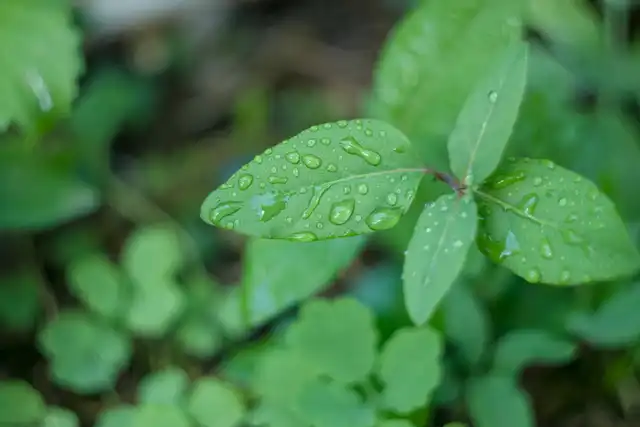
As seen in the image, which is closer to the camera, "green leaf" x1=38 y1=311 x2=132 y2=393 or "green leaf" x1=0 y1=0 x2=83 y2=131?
"green leaf" x1=0 y1=0 x2=83 y2=131

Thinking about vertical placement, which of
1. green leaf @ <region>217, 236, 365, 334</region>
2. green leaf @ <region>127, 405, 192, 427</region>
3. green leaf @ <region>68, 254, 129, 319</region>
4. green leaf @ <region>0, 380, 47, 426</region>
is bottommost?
green leaf @ <region>0, 380, 47, 426</region>

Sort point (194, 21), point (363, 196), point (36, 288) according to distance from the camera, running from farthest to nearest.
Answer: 1. point (194, 21)
2. point (36, 288)
3. point (363, 196)

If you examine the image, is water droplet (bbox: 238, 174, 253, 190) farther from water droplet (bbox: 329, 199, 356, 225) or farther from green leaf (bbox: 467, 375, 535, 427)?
green leaf (bbox: 467, 375, 535, 427)

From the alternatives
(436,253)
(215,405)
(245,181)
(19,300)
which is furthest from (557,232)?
(19,300)

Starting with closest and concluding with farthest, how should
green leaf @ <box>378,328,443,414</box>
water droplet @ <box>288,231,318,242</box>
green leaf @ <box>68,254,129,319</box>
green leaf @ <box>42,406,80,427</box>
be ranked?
water droplet @ <box>288,231,318,242</box> → green leaf @ <box>378,328,443,414</box> → green leaf @ <box>42,406,80,427</box> → green leaf @ <box>68,254,129,319</box>

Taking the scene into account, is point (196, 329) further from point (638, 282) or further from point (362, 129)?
point (638, 282)

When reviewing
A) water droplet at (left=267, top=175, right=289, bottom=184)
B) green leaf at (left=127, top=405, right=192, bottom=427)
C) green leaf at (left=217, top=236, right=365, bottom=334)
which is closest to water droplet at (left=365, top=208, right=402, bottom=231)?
water droplet at (left=267, top=175, right=289, bottom=184)

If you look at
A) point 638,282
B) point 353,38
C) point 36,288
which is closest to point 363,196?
point 638,282

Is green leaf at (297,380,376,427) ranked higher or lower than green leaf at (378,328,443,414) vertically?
lower
